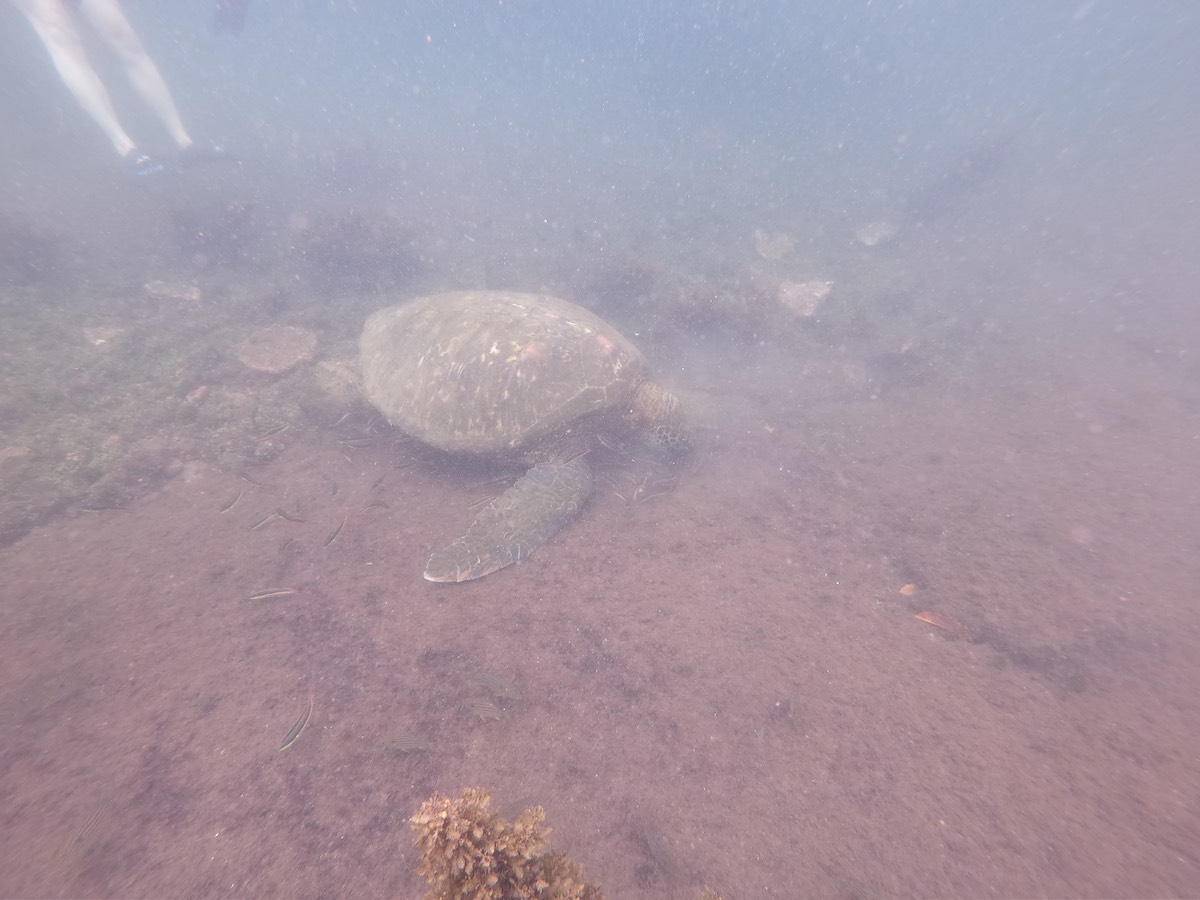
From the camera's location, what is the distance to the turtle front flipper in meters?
4.78

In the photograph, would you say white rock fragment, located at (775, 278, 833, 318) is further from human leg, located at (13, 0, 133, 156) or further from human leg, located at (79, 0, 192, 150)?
human leg, located at (79, 0, 192, 150)

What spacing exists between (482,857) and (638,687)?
1.93m

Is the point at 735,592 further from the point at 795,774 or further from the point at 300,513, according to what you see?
the point at 300,513

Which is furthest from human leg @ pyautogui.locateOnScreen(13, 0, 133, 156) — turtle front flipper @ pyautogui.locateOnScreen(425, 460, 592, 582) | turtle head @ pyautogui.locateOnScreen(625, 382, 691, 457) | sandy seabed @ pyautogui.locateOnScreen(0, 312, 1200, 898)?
turtle head @ pyautogui.locateOnScreen(625, 382, 691, 457)

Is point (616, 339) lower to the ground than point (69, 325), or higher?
higher

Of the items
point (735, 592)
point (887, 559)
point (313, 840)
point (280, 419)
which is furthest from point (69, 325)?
point (887, 559)

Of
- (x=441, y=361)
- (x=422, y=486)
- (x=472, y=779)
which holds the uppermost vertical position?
(x=441, y=361)

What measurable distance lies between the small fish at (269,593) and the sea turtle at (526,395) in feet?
6.62

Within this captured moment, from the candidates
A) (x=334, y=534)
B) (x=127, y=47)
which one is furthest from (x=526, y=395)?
(x=127, y=47)

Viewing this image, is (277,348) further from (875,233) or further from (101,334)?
(875,233)

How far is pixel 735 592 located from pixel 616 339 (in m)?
4.02

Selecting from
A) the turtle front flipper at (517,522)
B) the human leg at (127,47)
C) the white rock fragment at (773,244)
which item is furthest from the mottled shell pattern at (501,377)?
the human leg at (127,47)

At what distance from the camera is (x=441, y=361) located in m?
6.50

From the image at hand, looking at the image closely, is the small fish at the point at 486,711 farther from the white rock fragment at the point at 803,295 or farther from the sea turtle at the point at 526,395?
the white rock fragment at the point at 803,295
